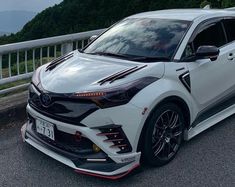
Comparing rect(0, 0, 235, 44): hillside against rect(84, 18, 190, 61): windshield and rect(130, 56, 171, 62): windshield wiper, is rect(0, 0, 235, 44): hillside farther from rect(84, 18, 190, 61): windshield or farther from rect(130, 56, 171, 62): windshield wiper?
rect(130, 56, 171, 62): windshield wiper

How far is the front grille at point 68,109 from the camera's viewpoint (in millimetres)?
3389

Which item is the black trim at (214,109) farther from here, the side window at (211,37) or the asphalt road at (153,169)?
the side window at (211,37)

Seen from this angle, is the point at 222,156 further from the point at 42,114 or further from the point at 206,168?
the point at 42,114

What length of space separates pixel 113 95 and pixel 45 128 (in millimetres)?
801

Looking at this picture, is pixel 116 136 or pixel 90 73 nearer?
pixel 116 136

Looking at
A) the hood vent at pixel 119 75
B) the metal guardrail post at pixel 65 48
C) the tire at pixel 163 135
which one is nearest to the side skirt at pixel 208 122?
the tire at pixel 163 135

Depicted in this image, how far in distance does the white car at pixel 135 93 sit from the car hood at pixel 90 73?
10mm

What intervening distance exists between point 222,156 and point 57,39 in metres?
3.12

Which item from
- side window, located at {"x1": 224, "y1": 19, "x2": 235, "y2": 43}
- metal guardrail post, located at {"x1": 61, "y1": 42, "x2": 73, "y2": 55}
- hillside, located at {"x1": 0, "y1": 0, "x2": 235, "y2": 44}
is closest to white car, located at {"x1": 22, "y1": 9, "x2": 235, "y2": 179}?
side window, located at {"x1": 224, "y1": 19, "x2": 235, "y2": 43}

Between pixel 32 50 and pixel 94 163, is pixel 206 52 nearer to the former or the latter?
pixel 94 163

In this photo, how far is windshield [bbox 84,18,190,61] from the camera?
412cm

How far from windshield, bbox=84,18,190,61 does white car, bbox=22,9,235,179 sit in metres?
0.01

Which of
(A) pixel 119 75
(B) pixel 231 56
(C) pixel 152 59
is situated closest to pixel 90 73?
(A) pixel 119 75

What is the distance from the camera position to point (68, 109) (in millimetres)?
3453
